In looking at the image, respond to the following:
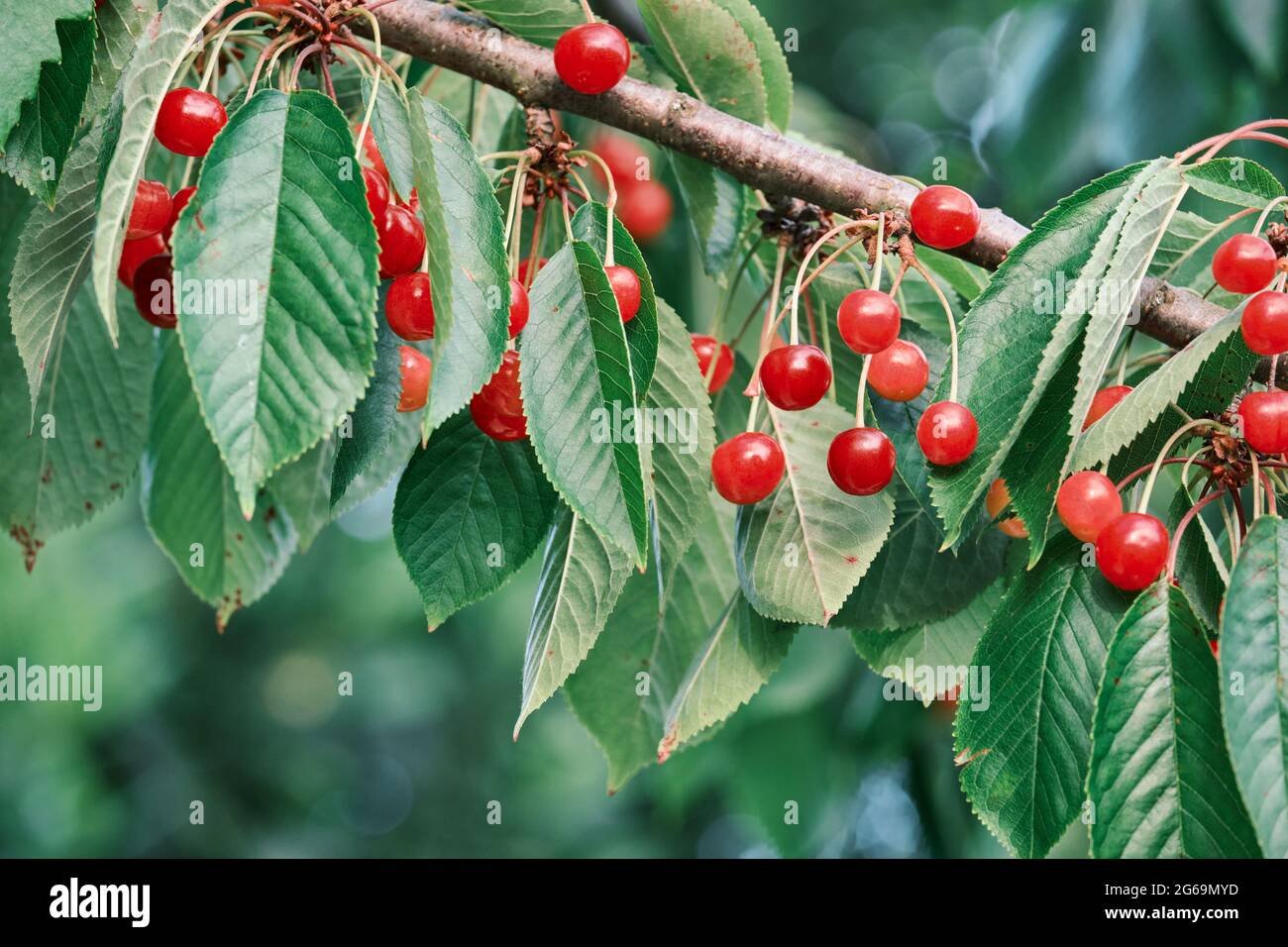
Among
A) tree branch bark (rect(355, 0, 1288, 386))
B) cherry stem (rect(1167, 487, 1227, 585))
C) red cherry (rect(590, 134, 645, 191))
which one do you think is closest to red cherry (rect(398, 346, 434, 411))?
tree branch bark (rect(355, 0, 1288, 386))

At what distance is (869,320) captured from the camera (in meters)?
1.11

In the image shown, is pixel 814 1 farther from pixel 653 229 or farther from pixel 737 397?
pixel 737 397

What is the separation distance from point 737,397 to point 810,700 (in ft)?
3.79

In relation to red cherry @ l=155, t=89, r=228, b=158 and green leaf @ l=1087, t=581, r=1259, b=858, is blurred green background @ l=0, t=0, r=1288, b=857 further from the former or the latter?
green leaf @ l=1087, t=581, r=1259, b=858

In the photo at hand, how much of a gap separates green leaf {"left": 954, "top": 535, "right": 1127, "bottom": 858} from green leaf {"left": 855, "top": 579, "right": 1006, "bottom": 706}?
220mm

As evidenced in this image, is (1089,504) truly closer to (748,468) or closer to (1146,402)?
(1146,402)

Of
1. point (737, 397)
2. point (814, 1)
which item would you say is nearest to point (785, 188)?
point (737, 397)

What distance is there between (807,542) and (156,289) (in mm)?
779

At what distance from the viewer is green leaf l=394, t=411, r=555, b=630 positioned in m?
1.18

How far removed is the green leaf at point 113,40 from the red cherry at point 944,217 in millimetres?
793

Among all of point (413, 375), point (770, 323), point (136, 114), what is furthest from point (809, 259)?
point (136, 114)

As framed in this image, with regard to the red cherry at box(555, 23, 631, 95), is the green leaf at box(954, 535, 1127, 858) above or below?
below

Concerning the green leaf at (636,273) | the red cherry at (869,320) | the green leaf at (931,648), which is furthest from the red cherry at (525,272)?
the green leaf at (931,648)

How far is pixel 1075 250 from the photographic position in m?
1.07
